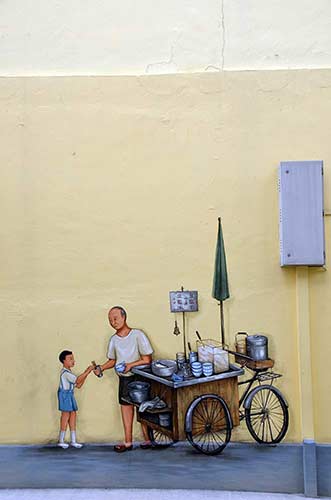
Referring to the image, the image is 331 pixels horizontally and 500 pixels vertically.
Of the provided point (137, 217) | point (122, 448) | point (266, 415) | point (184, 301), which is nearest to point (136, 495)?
point (122, 448)

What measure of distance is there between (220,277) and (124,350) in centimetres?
110

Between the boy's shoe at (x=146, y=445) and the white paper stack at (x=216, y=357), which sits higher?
the white paper stack at (x=216, y=357)

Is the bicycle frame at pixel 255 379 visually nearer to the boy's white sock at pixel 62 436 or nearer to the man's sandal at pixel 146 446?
the man's sandal at pixel 146 446

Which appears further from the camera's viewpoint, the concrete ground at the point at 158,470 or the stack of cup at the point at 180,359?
the stack of cup at the point at 180,359

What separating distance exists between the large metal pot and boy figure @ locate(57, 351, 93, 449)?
1.36ft

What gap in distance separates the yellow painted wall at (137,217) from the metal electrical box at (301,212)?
0.51ft

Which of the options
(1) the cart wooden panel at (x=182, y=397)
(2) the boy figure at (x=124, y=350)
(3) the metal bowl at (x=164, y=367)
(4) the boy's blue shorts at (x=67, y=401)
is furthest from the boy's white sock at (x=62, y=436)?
(3) the metal bowl at (x=164, y=367)

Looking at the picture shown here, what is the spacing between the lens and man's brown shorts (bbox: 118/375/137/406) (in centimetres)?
494

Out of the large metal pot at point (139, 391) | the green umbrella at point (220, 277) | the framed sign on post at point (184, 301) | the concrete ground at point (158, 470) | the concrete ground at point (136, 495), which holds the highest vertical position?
the green umbrella at point (220, 277)

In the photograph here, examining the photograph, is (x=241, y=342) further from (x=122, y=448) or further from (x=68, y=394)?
(x=68, y=394)

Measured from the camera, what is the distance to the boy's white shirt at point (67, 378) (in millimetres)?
4965

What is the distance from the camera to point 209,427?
15.9 ft

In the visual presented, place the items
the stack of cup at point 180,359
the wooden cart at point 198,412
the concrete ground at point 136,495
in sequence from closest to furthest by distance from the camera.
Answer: the concrete ground at point 136,495 → the wooden cart at point 198,412 → the stack of cup at point 180,359

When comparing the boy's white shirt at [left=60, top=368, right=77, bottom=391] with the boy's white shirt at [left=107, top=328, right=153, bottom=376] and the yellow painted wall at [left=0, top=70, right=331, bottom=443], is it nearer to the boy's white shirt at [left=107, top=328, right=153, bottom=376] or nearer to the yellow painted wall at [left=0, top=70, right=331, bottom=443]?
the yellow painted wall at [left=0, top=70, right=331, bottom=443]
